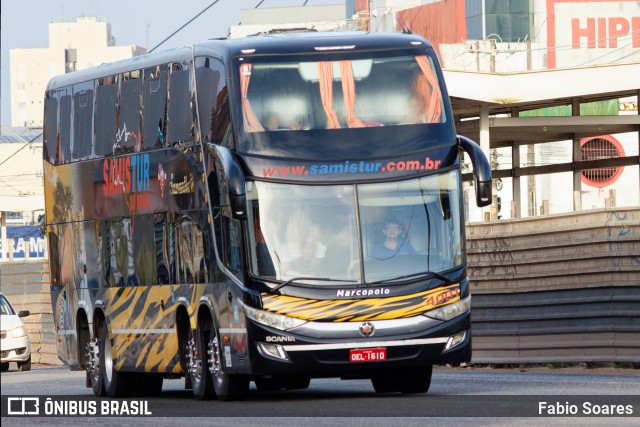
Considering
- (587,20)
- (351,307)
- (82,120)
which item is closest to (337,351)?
(351,307)

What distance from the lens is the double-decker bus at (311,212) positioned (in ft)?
59.6

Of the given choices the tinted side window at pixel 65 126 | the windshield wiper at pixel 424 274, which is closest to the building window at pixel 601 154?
the tinted side window at pixel 65 126

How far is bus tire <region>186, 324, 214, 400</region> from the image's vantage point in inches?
779

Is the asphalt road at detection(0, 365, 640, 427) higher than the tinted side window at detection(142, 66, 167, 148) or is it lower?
lower

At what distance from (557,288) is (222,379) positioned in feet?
28.1

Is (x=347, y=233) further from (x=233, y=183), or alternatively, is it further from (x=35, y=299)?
(x=35, y=299)

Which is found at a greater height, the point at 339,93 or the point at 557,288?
the point at 339,93

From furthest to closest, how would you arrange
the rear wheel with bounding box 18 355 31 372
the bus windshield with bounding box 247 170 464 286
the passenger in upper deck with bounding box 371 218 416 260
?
the rear wheel with bounding box 18 355 31 372
the passenger in upper deck with bounding box 371 218 416 260
the bus windshield with bounding box 247 170 464 286

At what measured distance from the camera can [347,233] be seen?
Result: 60.3ft

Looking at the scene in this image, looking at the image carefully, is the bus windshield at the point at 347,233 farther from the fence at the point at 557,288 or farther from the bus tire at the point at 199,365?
the fence at the point at 557,288

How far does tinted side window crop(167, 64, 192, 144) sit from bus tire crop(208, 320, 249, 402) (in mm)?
2319

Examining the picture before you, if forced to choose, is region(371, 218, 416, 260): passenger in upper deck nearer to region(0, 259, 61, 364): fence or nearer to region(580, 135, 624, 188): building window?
region(0, 259, 61, 364): fence

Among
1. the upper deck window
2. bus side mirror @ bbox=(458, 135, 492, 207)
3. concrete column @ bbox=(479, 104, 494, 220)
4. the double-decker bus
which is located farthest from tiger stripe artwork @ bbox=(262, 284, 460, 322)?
concrete column @ bbox=(479, 104, 494, 220)

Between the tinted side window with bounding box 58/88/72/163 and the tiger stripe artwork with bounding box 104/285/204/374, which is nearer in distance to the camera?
the tiger stripe artwork with bounding box 104/285/204/374
